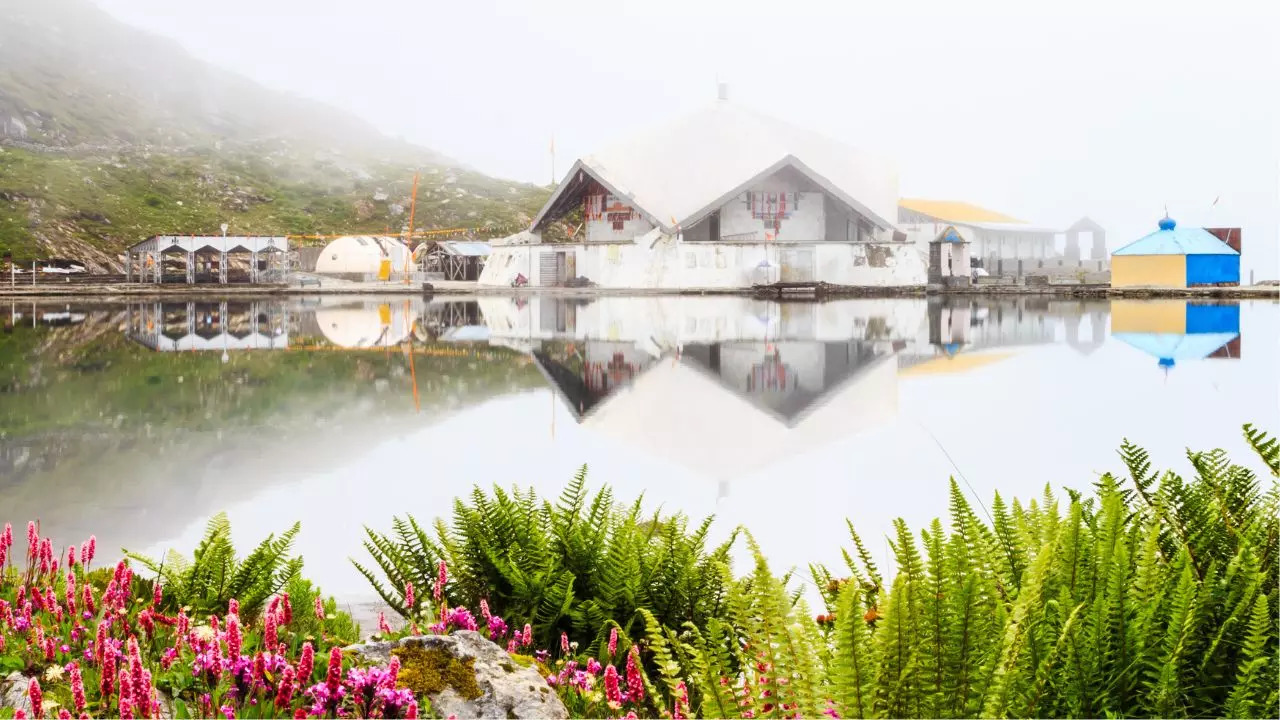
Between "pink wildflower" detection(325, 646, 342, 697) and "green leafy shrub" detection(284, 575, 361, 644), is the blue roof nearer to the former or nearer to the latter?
"green leafy shrub" detection(284, 575, 361, 644)

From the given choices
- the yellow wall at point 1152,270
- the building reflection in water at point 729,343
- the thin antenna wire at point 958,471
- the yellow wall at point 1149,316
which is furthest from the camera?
the yellow wall at point 1152,270

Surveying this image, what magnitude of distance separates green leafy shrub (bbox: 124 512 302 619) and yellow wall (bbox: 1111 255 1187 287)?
34.9 metres

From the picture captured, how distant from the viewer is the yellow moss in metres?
2.47

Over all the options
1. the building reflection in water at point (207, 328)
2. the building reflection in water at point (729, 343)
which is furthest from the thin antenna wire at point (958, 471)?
the building reflection in water at point (207, 328)

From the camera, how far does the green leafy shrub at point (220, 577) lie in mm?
3518

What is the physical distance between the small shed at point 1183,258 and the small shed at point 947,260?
260 inches

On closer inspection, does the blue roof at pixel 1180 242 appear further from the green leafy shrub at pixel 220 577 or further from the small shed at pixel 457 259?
the green leafy shrub at pixel 220 577

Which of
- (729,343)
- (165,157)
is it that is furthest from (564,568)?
(165,157)

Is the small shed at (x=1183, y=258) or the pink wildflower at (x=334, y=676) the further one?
the small shed at (x=1183, y=258)

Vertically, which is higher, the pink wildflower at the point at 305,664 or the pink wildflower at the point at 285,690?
the pink wildflower at the point at 305,664

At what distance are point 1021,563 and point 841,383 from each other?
7.33 metres

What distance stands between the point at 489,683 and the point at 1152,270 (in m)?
35.8

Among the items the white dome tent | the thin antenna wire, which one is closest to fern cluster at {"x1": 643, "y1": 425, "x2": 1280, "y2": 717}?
the thin antenna wire

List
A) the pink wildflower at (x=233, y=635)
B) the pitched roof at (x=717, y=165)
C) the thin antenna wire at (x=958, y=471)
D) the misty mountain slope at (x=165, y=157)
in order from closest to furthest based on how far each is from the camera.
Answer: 1. the pink wildflower at (x=233, y=635)
2. the thin antenna wire at (x=958, y=471)
3. the pitched roof at (x=717, y=165)
4. the misty mountain slope at (x=165, y=157)
